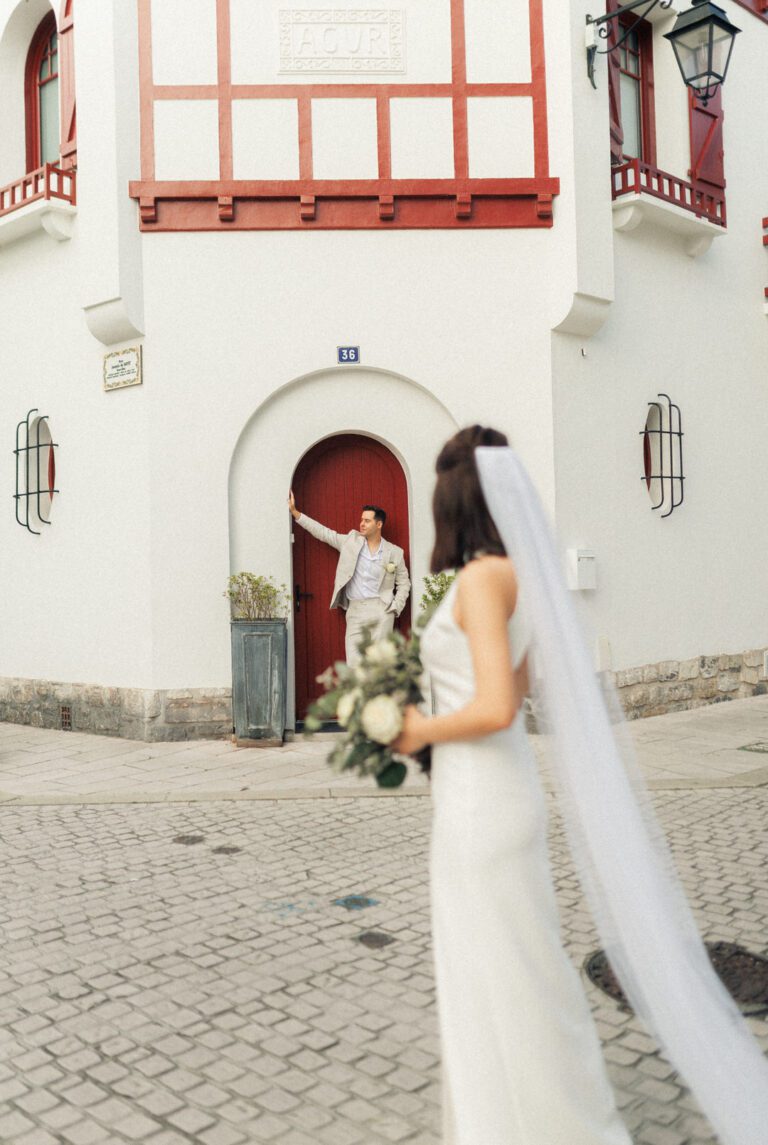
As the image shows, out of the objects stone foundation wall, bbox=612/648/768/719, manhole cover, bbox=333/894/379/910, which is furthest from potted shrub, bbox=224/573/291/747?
manhole cover, bbox=333/894/379/910

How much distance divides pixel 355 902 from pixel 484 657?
9.86ft

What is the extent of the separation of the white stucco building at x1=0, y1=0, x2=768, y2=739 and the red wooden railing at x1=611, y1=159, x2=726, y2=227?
48 mm

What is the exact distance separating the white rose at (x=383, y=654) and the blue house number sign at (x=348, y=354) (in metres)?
7.10

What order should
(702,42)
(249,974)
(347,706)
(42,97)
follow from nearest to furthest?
1. (347,706)
2. (249,974)
3. (702,42)
4. (42,97)

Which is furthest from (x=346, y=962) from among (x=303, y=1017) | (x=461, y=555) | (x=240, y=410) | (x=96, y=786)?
(x=240, y=410)

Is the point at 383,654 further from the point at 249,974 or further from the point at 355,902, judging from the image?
the point at 355,902

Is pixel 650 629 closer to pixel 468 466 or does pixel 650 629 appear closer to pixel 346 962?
pixel 346 962

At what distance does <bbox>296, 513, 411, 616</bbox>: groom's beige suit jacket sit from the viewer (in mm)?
9477

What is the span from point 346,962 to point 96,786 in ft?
12.9

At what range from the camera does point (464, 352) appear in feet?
31.5

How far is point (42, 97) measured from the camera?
11.1m

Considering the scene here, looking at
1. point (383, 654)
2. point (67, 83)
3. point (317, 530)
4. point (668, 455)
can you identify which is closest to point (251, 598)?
point (317, 530)

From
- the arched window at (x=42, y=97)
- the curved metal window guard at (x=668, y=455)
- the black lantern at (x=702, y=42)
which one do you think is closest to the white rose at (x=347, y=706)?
the black lantern at (x=702, y=42)

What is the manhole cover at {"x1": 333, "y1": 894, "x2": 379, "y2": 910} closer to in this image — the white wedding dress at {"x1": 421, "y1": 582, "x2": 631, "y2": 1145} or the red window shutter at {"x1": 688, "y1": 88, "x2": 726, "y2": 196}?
the white wedding dress at {"x1": 421, "y1": 582, "x2": 631, "y2": 1145}
